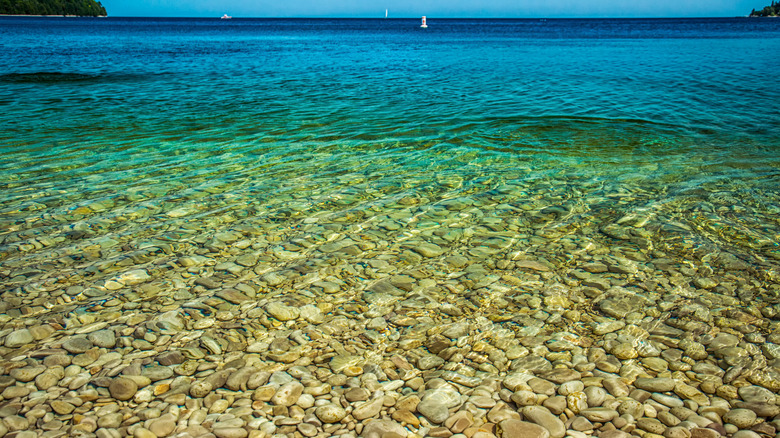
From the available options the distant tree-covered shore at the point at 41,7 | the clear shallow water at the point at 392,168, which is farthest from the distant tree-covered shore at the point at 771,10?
the distant tree-covered shore at the point at 41,7

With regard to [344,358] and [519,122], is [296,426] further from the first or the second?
[519,122]

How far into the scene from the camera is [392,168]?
1012 centimetres

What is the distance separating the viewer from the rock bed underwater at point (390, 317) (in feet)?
12.1

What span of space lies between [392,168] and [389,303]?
5.25 meters

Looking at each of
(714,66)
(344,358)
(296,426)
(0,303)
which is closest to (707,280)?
(344,358)

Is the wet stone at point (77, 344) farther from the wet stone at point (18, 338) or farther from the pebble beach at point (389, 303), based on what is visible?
the wet stone at point (18, 338)

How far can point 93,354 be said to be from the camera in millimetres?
4316

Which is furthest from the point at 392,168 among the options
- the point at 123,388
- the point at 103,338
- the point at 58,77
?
the point at 58,77

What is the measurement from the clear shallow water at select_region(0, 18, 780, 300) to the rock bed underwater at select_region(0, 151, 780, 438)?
0.08 metres

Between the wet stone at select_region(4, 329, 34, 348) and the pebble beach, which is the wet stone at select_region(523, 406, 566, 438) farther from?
the wet stone at select_region(4, 329, 34, 348)

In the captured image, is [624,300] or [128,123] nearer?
[624,300]

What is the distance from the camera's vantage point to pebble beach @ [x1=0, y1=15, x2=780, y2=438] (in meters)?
3.70

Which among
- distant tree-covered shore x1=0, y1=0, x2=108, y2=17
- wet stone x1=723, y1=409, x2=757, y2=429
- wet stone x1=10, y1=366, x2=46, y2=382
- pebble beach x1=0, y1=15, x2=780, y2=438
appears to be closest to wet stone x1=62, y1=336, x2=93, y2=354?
pebble beach x1=0, y1=15, x2=780, y2=438

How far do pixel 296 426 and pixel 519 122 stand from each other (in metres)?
13.1
